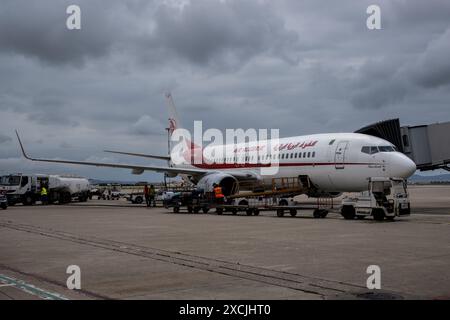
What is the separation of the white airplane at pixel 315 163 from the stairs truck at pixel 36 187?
847cm

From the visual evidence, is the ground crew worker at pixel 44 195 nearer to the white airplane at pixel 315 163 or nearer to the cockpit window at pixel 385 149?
the white airplane at pixel 315 163

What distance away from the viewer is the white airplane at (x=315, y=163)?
22.6 m

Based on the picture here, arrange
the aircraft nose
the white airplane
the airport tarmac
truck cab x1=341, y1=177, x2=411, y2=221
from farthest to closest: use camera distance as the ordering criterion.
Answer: the white airplane → the aircraft nose → truck cab x1=341, y1=177, x2=411, y2=221 → the airport tarmac

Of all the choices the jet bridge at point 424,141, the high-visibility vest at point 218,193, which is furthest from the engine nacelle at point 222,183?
the jet bridge at point 424,141

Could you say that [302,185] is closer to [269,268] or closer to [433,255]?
[433,255]

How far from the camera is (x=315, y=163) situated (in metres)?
25.4

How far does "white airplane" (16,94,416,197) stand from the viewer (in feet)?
74.3

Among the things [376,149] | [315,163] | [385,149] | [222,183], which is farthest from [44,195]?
[385,149]

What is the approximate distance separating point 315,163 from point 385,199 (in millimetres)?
6884

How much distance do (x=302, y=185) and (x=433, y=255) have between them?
52.2 ft

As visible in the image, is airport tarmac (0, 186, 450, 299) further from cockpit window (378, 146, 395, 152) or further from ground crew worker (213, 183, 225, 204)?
ground crew worker (213, 183, 225, 204)

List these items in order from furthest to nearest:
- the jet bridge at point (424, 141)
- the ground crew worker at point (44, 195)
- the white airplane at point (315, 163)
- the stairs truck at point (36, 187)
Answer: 1. the ground crew worker at point (44, 195)
2. the stairs truck at point (36, 187)
3. the jet bridge at point (424, 141)
4. the white airplane at point (315, 163)

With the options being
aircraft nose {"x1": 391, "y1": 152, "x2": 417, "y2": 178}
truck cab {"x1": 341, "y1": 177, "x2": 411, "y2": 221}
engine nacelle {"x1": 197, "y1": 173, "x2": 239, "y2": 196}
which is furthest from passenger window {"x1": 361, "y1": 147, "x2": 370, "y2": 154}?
engine nacelle {"x1": 197, "y1": 173, "x2": 239, "y2": 196}
